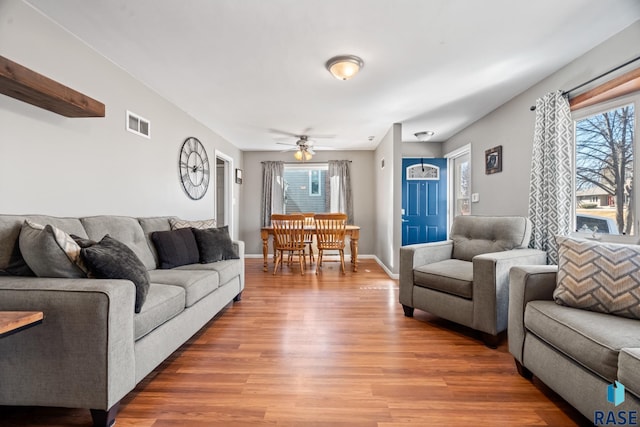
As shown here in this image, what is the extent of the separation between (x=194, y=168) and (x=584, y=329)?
13.3 feet

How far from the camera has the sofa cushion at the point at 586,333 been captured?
1135 mm

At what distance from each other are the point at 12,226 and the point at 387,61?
108 inches

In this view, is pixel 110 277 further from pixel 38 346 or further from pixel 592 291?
pixel 592 291

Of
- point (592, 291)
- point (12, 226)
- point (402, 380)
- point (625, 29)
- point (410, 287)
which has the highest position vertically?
point (625, 29)

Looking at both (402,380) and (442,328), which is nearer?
(402,380)

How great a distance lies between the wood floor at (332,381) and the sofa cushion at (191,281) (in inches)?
14.6

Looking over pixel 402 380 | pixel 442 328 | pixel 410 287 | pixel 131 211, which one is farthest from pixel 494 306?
pixel 131 211

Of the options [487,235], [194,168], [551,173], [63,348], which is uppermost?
[194,168]

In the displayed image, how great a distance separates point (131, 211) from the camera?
105 inches

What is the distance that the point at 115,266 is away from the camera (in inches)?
57.4

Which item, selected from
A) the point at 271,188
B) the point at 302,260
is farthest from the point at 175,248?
the point at 271,188

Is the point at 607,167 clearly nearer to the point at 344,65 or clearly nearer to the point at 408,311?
the point at 408,311

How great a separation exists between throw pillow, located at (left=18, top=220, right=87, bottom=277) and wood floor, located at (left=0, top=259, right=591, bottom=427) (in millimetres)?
694

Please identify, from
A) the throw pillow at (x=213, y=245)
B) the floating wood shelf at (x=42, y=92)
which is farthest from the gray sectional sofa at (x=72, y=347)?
the throw pillow at (x=213, y=245)
